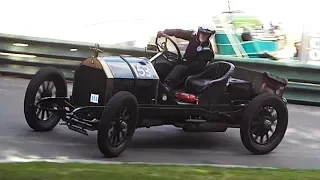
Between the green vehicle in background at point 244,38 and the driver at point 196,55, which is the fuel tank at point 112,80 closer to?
the driver at point 196,55

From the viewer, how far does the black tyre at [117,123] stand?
734 cm

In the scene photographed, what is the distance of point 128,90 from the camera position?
796cm

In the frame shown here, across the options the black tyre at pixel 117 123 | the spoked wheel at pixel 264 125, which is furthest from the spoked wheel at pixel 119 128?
the spoked wheel at pixel 264 125

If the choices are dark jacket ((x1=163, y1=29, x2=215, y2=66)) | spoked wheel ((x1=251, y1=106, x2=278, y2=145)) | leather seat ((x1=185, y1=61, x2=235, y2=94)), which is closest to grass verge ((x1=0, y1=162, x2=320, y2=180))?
spoked wheel ((x1=251, y1=106, x2=278, y2=145))

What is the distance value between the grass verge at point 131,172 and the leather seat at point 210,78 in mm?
1680

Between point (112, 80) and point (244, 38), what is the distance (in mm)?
6734

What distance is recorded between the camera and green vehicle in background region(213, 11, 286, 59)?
13.8 meters

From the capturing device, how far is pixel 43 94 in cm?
853

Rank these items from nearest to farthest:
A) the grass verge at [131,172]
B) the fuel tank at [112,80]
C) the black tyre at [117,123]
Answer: the grass verge at [131,172], the black tyre at [117,123], the fuel tank at [112,80]

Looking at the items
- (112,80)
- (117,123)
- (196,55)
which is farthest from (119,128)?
(196,55)

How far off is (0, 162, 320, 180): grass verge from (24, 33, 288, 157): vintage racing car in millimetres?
803

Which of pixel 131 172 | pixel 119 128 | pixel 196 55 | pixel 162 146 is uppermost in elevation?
pixel 196 55

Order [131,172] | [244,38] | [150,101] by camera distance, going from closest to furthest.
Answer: [131,172] < [150,101] < [244,38]

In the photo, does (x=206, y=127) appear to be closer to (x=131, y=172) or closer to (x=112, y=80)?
(x=112, y=80)
